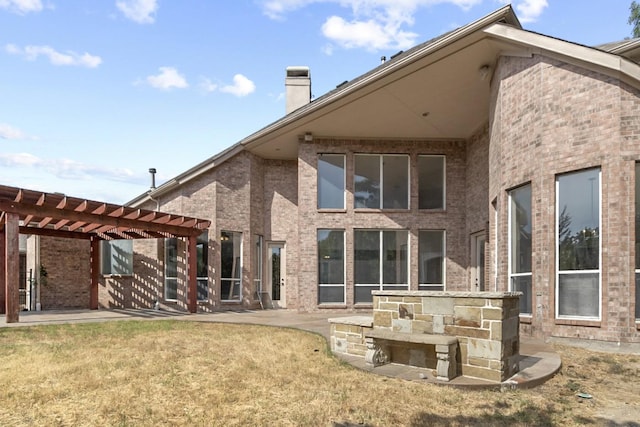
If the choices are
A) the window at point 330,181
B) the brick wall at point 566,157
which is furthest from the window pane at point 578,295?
the window at point 330,181

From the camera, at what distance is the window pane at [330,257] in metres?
15.1

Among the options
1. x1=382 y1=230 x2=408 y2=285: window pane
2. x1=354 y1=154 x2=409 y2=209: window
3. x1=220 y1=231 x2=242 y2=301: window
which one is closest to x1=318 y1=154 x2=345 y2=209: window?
x1=354 y1=154 x2=409 y2=209: window

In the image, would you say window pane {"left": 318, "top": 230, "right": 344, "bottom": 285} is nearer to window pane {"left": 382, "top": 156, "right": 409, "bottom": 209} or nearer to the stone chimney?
window pane {"left": 382, "top": 156, "right": 409, "bottom": 209}

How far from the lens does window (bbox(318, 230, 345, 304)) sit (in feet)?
49.3

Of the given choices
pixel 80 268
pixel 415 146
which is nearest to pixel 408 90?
pixel 415 146

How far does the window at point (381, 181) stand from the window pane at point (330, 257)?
1.40 metres

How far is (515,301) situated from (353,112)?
8666 mm

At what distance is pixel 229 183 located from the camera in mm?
15781

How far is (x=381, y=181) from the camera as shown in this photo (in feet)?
50.7

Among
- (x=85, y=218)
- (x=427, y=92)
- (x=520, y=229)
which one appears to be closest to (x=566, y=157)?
(x=520, y=229)

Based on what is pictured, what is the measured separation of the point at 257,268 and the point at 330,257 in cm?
317

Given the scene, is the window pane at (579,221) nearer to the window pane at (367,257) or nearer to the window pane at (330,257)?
the window pane at (367,257)

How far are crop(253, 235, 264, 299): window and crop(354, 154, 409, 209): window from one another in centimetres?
417

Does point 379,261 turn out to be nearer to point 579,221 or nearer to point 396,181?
point 396,181
